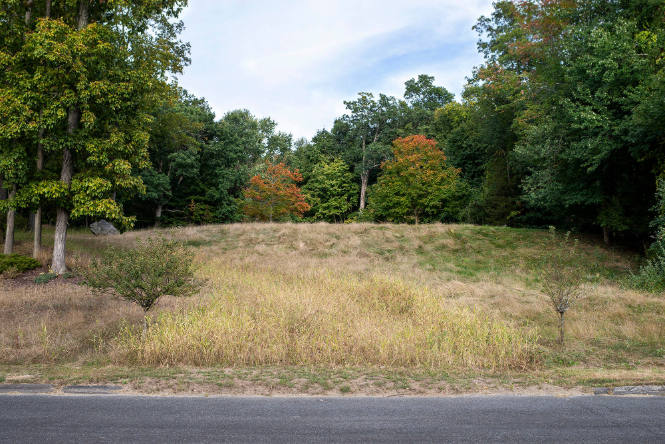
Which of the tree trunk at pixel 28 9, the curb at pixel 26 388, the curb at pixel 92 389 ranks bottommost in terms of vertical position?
the curb at pixel 26 388

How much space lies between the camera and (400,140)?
3694 centimetres

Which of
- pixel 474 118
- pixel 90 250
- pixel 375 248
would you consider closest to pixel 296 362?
pixel 90 250

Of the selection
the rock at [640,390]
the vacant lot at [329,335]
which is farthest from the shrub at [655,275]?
the rock at [640,390]

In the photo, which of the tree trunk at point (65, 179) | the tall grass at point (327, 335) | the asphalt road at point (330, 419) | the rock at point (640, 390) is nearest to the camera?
the asphalt road at point (330, 419)

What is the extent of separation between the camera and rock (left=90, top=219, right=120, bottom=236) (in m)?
27.1

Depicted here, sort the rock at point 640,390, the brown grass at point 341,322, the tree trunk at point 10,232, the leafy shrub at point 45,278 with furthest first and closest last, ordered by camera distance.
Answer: the tree trunk at point 10,232 → the leafy shrub at point 45,278 → the brown grass at point 341,322 → the rock at point 640,390

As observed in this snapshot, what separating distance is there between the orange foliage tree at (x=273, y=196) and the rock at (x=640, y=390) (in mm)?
32680

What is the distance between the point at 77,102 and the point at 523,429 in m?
17.0

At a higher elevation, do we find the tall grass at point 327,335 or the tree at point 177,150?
the tree at point 177,150

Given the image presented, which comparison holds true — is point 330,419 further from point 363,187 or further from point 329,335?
point 363,187

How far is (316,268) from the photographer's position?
18.3 m

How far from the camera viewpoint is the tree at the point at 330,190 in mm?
46156

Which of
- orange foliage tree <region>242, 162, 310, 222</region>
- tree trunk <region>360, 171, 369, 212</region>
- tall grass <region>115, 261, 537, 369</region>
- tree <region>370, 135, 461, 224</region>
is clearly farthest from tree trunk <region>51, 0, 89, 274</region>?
tree trunk <region>360, 171, 369, 212</region>

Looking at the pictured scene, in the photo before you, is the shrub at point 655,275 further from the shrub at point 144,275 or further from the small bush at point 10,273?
the small bush at point 10,273
